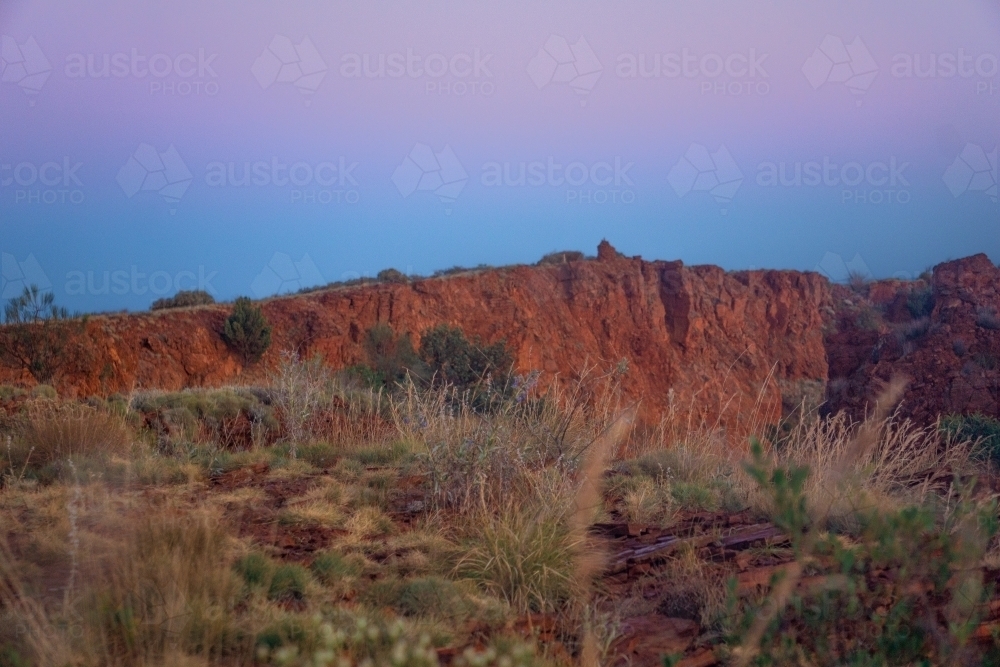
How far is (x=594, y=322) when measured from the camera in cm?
3634

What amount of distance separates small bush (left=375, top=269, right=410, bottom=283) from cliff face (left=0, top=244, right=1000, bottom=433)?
1.47 metres

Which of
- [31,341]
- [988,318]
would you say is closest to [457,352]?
[31,341]

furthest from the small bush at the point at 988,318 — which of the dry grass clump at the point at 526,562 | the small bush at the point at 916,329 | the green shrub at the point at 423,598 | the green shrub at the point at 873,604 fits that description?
the green shrub at the point at 423,598

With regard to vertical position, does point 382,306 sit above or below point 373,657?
above

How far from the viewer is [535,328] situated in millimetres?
33719

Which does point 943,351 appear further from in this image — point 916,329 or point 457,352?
point 457,352

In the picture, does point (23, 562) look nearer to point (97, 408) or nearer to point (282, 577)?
point (282, 577)

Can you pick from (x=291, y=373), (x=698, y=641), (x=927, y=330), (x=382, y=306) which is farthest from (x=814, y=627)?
(x=382, y=306)

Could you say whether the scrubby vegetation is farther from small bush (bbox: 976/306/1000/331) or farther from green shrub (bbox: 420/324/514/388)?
small bush (bbox: 976/306/1000/331)

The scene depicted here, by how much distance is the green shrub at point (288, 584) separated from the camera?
3453mm

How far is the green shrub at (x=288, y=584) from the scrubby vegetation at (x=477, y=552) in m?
0.01

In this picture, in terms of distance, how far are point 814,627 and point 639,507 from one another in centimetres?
225

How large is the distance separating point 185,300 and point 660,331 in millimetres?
21165

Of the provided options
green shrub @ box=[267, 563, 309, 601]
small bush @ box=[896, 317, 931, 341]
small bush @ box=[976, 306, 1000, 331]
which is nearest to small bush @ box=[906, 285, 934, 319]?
small bush @ box=[896, 317, 931, 341]
